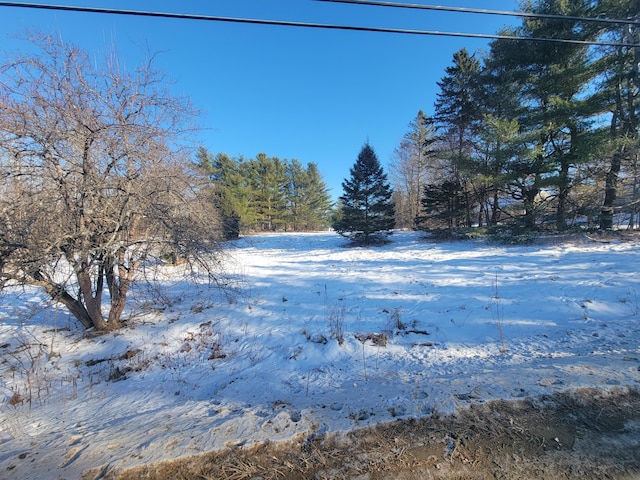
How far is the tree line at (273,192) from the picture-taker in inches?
1070

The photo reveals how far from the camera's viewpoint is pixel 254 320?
5465 mm

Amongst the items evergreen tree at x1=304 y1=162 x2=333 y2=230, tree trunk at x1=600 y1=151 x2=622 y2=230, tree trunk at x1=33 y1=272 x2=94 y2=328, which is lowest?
tree trunk at x1=33 y1=272 x2=94 y2=328

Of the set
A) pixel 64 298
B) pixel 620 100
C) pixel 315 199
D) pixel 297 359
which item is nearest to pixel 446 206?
pixel 620 100

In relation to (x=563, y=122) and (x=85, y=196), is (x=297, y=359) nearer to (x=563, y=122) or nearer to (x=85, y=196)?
(x=85, y=196)

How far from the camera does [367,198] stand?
16.1 metres

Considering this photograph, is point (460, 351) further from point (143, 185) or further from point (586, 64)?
point (586, 64)

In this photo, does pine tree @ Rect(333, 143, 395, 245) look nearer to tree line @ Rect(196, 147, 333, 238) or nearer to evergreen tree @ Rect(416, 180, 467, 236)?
evergreen tree @ Rect(416, 180, 467, 236)

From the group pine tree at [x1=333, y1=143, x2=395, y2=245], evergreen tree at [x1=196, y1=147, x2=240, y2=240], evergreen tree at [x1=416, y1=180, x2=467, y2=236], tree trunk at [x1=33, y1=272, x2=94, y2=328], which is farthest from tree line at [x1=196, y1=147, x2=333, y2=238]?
tree trunk at [x1=33, y1=272, x2=94, y2=328]

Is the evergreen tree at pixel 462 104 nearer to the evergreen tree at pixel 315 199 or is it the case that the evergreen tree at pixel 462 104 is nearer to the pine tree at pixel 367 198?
the pine tree at pixel 367 198

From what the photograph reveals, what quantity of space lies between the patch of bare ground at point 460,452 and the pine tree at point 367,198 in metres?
14.1

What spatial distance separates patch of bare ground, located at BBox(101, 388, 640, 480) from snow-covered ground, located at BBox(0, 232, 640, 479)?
0.14 metres

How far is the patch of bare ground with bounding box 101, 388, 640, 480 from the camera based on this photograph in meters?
1.78

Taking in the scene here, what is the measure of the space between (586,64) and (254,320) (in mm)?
17067

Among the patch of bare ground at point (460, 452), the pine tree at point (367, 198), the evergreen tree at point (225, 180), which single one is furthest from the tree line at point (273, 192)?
the patch of bare ground at point (460, 452)
